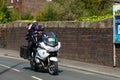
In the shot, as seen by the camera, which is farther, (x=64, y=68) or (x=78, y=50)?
(x=78, y=50)

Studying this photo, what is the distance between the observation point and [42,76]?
1501 cm

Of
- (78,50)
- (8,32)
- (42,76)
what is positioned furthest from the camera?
(8,32)

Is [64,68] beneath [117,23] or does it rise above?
beneath

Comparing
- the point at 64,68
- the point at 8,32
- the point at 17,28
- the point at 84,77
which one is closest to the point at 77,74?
the point at 84,77

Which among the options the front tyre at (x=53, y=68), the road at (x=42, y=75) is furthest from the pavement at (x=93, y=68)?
the front tyre at (x=53, y=68)

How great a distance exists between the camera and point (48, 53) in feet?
50.7

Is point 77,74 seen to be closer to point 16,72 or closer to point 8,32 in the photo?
point 16,72

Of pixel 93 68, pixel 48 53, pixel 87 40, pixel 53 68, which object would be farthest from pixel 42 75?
pixel 87 40

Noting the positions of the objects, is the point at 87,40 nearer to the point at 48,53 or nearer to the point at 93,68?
the point at 93,68

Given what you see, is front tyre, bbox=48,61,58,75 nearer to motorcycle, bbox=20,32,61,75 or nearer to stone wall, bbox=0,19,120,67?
motorcycle, bbox=20,32,61,75

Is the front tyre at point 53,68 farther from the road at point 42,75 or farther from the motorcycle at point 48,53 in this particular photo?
the road at point 42,75

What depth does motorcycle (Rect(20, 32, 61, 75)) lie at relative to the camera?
50.0 feet

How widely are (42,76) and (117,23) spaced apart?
447 cm

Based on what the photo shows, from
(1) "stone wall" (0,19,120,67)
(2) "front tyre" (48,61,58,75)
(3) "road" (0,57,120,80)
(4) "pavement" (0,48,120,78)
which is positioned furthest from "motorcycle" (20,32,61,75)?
(1) "stone wall" (0,19,120,67)
